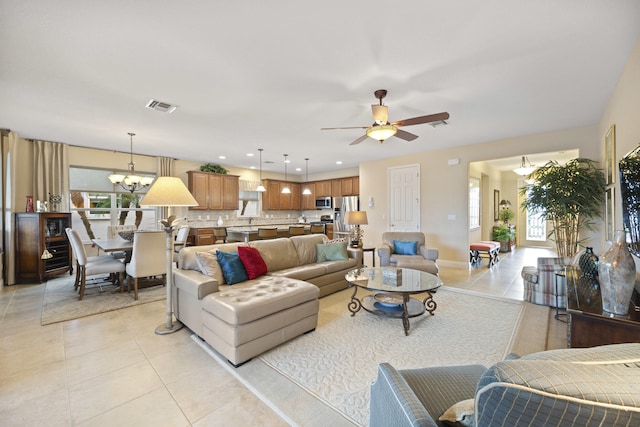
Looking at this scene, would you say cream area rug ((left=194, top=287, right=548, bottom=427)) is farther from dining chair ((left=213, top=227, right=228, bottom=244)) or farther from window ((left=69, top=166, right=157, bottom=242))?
window ((left=69, top=166, right=157, bottom=242))

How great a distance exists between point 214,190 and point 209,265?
4.79m

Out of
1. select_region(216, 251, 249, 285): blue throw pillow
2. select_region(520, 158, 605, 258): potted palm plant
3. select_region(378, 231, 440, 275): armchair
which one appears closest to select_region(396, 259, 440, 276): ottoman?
select_region(378, 231, 440, 275): armchair

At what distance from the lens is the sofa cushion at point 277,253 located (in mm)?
3731

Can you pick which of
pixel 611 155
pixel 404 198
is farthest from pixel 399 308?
pixel 404 198

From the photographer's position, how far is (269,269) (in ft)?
12.1

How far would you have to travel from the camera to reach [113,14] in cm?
187

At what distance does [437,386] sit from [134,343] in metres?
2.78

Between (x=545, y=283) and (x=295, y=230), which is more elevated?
(x=295, y=230)

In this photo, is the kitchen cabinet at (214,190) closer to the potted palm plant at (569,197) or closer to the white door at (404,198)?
the white door at (404,198)

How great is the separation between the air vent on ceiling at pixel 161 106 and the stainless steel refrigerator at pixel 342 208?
223 inches

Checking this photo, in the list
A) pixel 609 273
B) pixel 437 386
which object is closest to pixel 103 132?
pixel 437 386

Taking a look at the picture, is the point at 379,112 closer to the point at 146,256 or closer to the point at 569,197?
the point at 569,197

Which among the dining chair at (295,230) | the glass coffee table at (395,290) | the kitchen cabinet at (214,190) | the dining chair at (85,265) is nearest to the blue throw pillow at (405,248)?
the glass coffee table at (395,290)

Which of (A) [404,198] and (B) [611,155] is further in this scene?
(A) [404,198]
